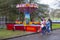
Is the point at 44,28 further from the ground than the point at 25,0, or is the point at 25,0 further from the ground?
the point at 25,0

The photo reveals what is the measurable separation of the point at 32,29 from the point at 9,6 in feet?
38.3

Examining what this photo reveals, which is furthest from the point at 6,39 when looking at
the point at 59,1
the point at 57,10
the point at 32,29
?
the point at 57,10

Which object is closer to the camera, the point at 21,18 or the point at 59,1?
the point at 21,18

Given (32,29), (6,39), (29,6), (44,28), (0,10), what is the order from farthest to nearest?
(0,10) → (29,6) → (32,29) → (44,28) → (6,39)

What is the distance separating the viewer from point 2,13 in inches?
1437

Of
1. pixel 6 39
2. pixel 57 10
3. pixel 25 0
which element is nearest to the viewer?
pixel 6 39

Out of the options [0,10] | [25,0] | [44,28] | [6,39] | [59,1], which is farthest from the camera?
[59,1]

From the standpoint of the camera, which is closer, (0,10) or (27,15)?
(27,15)

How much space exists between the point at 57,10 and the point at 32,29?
56888mm

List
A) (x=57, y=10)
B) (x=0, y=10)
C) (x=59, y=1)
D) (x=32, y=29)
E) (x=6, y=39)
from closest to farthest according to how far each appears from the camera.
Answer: (x=6, y=39), (x=32, y=29), (x=0, y=10), (x=59, y=1), (x=57, y=10)

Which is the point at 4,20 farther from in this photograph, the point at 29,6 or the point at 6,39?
the point at 6,39

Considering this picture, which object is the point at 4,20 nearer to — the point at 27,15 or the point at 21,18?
the point at 21,18

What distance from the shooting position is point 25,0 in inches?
1527

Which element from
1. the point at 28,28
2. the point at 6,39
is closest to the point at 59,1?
the point at 28,28
